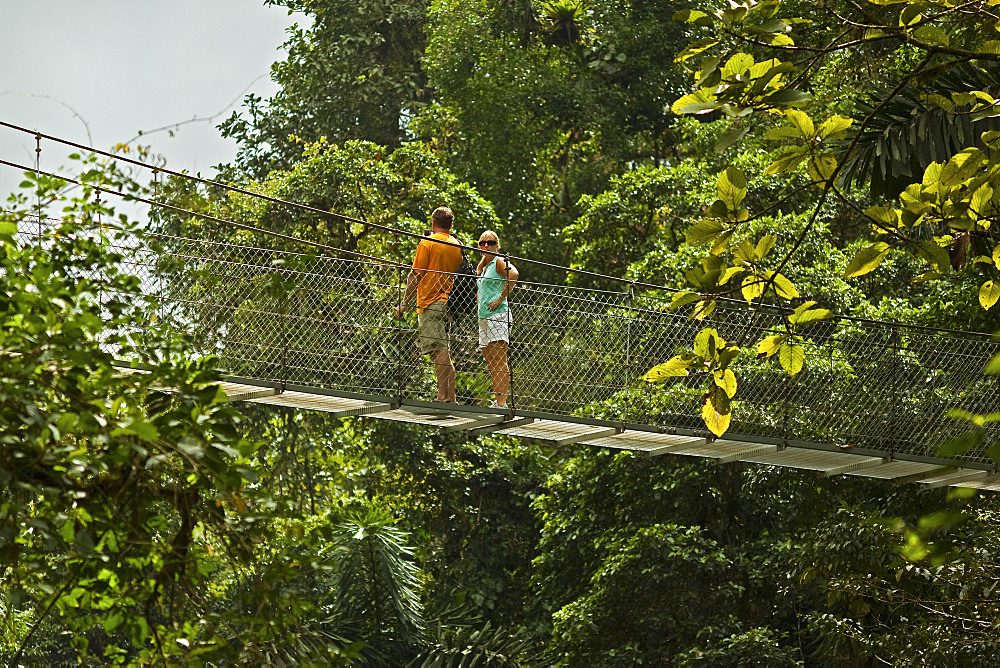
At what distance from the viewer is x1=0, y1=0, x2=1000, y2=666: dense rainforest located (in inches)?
79.4

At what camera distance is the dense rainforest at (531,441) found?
202cm

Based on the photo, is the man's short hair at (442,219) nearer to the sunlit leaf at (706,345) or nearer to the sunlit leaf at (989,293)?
the sunlit leaf at (989,293)

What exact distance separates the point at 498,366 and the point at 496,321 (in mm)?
203

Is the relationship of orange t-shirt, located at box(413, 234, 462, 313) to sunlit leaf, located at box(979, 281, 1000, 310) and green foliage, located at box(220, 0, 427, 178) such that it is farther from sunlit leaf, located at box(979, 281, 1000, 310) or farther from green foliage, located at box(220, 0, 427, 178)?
green foliage, located at box(220, 0, 427, 178)

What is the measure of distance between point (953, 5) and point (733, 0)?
1.57 feet

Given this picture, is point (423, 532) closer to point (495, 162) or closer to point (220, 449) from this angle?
point (495, 162)

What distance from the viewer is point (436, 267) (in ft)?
18.5

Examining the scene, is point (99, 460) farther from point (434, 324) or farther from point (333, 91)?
point (333, 91)

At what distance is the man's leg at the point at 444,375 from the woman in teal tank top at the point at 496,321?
19 cm

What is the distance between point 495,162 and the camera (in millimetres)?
13688

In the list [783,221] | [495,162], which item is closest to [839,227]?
[783,221]

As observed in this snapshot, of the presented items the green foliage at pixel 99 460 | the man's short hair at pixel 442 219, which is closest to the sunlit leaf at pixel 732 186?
the green foliage at pixel 99 460

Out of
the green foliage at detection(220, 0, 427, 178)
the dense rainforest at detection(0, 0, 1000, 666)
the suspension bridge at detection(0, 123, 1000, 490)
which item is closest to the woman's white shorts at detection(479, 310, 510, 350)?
the suspension bridge at detection(0, 123, 1000, 490)

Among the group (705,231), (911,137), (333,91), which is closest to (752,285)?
(705,231)
